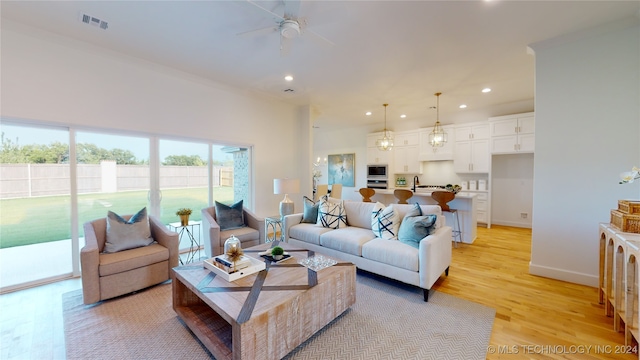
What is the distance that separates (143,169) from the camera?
3609 millimetres

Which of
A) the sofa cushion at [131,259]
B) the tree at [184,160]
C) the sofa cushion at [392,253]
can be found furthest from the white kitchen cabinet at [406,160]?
the sofa cushion at [131,259]

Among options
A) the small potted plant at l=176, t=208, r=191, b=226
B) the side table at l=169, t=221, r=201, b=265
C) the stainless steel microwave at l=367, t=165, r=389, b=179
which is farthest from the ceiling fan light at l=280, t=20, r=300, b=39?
the stainless steel microwave at l=367, t=165, r=389, b=179

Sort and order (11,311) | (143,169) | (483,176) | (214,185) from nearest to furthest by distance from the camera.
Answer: (11,311) → (143,169) → (214,185) → (483,176)

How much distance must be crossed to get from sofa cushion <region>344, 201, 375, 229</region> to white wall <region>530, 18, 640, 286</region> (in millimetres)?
2108

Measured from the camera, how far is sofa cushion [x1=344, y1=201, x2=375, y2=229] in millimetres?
3586

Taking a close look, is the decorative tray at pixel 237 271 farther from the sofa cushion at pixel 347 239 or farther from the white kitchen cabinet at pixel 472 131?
the white kitchen cabinet at pixel 472 131

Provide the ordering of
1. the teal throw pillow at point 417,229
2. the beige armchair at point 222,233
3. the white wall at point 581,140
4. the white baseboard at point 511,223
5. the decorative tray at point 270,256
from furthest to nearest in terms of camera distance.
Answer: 1. the white baseboard at point 511,223
2. the beige armchair at point 222,233
3. the teal throw pillow at point 417,229
4. the white wall at point 581,140
5. the decorative tray at point 270,256

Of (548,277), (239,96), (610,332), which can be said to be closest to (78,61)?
(239,96)

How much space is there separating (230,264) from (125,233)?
160 centimetres

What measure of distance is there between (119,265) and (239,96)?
3278 millimetres

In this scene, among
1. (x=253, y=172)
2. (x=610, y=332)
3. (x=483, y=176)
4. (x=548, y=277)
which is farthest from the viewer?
(x=483, y=176)

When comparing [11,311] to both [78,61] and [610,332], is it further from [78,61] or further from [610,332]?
[610,332]

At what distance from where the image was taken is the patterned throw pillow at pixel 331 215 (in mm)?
3582

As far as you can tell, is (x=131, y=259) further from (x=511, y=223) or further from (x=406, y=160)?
(x=511, y=223)
